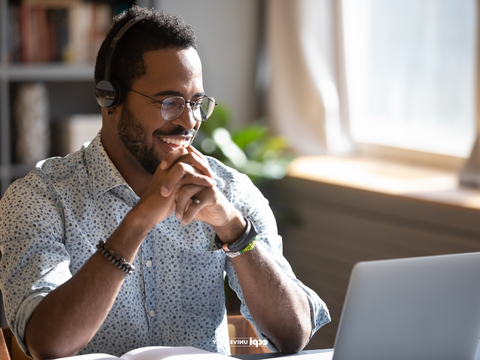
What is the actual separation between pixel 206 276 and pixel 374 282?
0.58 m

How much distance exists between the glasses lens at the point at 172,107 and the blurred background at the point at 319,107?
47.1 inches

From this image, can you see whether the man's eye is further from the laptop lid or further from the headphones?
the laptop lid

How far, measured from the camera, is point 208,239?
52.6 inches

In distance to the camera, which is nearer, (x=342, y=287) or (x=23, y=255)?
(x=23, y=255)

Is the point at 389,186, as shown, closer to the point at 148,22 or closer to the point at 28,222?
the point at 148,22

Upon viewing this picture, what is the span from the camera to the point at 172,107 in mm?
1264

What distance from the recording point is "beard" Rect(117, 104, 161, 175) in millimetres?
1291

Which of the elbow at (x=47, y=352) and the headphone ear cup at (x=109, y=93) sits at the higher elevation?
the headphone ear cup at (x=109, y=93)

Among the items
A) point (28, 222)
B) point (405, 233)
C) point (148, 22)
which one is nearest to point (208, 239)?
point (28, 222)

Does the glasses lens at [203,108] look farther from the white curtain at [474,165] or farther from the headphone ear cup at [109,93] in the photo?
the white curtain at [474,165]

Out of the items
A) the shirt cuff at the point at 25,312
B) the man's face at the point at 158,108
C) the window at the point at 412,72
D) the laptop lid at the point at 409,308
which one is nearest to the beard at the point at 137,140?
the man's face at the point at 158,108

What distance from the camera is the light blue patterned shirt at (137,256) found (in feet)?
3.79

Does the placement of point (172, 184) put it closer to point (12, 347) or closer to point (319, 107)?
point (12, 347)

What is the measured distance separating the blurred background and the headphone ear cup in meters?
1.29
